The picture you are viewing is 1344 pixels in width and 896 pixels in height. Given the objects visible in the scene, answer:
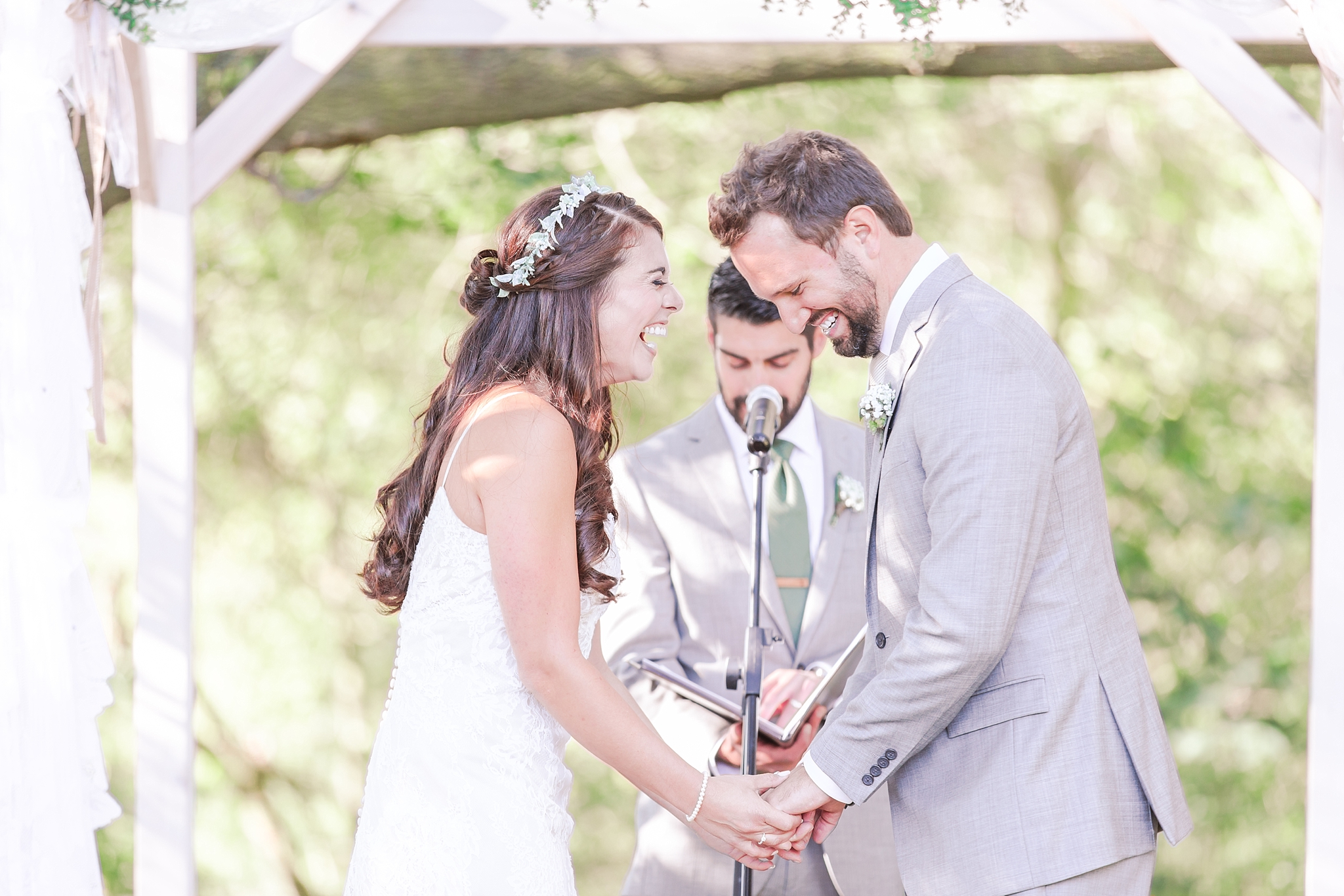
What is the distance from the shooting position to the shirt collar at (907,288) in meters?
2.47

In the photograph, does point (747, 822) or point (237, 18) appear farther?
point (237, 18)

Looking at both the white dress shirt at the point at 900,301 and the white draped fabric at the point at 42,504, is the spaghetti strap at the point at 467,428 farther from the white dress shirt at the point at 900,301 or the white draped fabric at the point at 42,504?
the white draped fabric at the point at 42,504

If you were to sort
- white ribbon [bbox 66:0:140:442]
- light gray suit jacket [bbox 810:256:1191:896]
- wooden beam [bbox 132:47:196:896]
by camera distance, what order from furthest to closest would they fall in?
wooden beam [bbox 132:47:196:896], white ribbon [bbox 66:0:140:442], light gray suit jacket [bbox 810:256:1191:896]

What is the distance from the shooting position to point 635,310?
8.35 feet

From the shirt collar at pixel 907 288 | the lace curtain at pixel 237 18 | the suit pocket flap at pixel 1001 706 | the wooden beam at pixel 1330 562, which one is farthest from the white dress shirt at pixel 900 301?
the lace curtain at pixel 237 18

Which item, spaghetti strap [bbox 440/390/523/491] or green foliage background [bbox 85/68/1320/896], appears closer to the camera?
spaghetti strap [bbox 440/390/523/491]

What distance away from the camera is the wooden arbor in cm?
333

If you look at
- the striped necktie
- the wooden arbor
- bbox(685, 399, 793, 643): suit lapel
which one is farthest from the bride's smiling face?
the wooden arbor

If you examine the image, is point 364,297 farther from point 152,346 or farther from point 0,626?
point 0,626

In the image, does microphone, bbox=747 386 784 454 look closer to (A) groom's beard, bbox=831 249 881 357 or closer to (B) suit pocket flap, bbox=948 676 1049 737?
(A) groom's beard, bbox=831 249 881 357

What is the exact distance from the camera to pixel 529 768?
2334 mm

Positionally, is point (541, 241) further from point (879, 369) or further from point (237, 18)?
point (237, 18)

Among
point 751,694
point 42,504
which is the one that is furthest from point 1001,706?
point 42,504

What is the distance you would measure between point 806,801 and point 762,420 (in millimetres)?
804
